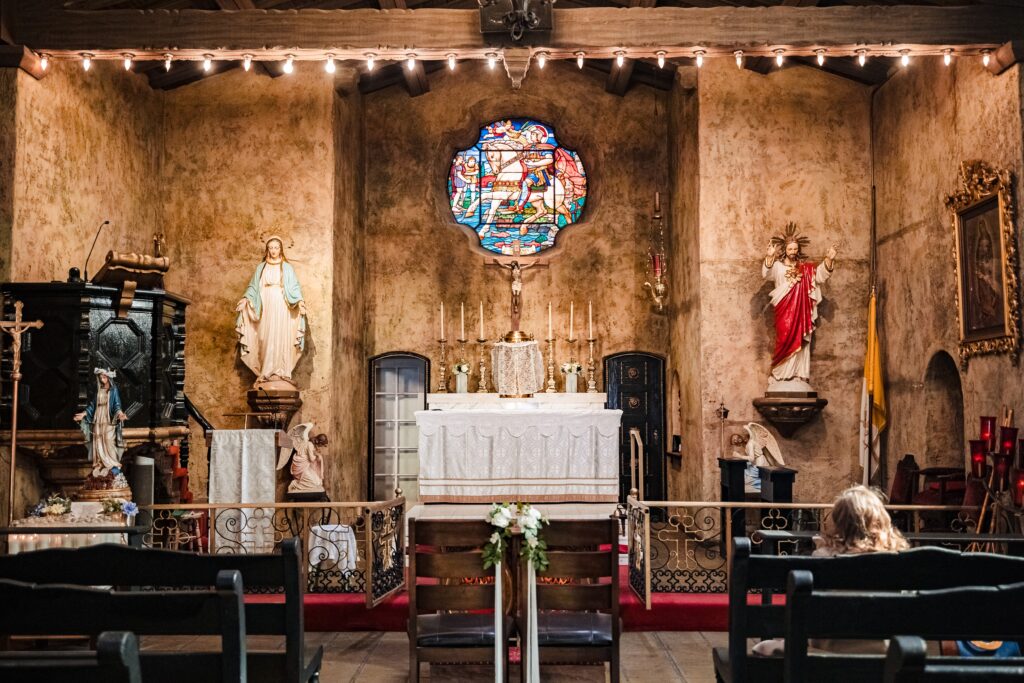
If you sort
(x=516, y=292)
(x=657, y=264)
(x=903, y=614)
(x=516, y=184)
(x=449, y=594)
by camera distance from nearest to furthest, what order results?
(x=903, y=614) → (x=449, y=594) → (x=516, y=292) → (x=657, y=264) → (x=516, y=184)

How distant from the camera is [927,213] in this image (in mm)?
9758

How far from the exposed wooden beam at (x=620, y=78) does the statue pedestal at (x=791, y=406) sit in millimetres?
4537

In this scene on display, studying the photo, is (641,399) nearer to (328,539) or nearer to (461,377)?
(461,377)

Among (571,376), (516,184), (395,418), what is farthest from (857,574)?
(516,184)

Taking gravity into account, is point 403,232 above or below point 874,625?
above

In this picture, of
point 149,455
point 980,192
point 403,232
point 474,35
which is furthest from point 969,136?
point 149,455

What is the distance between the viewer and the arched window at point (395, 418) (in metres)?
13.0

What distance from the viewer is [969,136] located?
346 inches

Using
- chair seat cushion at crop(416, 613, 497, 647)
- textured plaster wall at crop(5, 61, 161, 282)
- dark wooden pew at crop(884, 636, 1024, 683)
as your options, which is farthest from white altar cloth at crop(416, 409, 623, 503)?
dark wooden pew at crop(884, 636, 1024, 683)

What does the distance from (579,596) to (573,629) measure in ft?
0.64

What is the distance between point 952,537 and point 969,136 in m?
5.37

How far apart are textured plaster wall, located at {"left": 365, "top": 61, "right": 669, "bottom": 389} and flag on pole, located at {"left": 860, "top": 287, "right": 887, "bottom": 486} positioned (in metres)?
3.05

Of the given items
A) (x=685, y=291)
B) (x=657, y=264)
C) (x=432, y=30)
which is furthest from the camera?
(x=657, y=264)

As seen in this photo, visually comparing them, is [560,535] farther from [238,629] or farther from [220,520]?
[220,520]
